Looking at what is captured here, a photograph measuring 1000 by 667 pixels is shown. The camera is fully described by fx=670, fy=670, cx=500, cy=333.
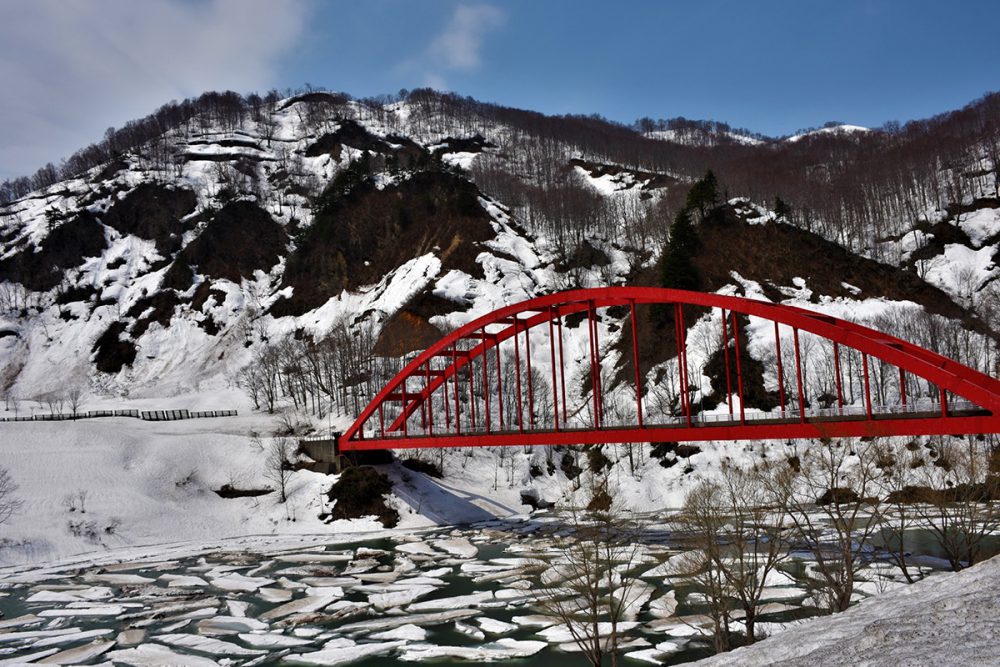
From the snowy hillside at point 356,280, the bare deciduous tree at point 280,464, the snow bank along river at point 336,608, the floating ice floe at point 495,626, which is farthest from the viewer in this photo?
the snowy hillside at point 356,280

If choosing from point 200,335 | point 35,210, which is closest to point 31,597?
point 200,335

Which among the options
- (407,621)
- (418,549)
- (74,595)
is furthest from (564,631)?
(74,595)

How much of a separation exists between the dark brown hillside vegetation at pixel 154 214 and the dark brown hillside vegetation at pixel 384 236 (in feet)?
71.0

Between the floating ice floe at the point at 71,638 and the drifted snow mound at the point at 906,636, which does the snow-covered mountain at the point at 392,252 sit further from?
the drifted snow mound at the point at 906,636

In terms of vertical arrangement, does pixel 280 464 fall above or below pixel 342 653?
above

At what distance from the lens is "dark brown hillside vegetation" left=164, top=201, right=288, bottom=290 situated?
8662 cm

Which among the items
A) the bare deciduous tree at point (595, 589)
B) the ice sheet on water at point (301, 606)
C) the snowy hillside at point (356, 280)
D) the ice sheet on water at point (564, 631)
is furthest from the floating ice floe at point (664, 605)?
the snowy hillside at point (356, 280)

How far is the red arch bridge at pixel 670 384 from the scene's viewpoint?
21125 millimetres

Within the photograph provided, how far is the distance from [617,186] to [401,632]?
93.3m

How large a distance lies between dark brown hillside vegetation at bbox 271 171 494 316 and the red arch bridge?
1393cm

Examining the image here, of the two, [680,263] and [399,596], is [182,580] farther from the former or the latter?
[680,263]

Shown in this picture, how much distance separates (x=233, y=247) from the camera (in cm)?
9150

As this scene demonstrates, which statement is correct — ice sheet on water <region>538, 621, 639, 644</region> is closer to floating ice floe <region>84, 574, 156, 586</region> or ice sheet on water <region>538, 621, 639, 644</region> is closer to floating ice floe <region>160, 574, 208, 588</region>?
floating ice floe <region>160, 574, 208, 588</region>

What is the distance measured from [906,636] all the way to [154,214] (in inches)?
4309
